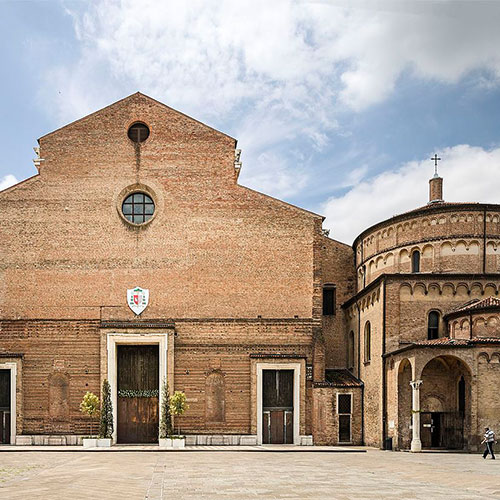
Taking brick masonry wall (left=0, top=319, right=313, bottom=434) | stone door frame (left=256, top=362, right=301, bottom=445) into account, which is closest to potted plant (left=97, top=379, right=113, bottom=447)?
brick masonry wall (left=0, top=319, right=313, bottom=434)

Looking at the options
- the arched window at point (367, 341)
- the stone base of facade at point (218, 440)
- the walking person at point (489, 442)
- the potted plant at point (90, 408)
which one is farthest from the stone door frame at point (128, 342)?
the walking person at point (489, 442)

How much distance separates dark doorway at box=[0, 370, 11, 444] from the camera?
32625 millimetres

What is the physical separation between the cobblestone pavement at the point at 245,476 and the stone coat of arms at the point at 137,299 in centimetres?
766

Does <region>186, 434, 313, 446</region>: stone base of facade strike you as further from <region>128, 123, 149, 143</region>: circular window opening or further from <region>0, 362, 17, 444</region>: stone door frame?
<region>128, 123, 149, 143</region>: circular window opening

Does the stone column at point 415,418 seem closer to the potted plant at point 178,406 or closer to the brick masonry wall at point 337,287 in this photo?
the potted plant at point 178,406

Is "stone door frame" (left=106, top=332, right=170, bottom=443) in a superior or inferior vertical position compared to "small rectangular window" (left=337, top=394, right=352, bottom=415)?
superior

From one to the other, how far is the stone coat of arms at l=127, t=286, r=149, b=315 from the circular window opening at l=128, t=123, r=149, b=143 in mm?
7363

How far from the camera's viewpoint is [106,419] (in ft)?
104

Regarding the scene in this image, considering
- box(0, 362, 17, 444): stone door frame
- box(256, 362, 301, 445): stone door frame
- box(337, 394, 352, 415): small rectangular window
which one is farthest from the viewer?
box(337, 394, 352, 415): small rectangular window

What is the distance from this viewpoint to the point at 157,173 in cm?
3444

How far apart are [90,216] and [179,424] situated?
10.6 metres

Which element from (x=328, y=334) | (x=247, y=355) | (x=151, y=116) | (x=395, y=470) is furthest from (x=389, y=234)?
(x=395, y=470)

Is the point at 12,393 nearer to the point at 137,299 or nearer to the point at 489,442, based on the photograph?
the point at 137,299

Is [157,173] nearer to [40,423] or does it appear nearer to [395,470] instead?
[40,423]
